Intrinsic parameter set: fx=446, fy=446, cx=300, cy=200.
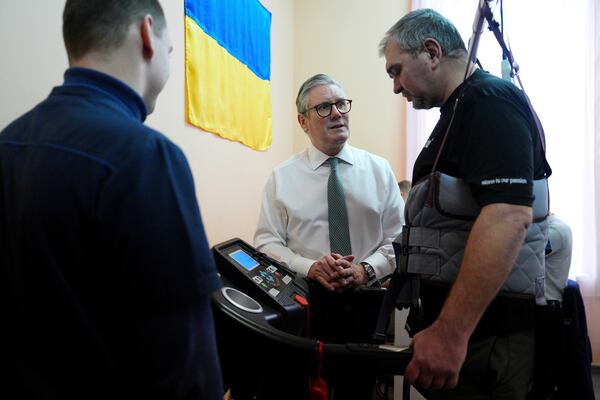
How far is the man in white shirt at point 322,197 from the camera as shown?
173cm

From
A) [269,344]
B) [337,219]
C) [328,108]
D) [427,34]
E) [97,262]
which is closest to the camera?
[97,262]

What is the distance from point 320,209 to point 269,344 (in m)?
0.87

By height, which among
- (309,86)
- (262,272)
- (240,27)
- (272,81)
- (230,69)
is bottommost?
(262,272)

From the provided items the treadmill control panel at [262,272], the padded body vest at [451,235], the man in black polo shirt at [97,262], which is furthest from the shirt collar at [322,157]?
the man in black polo shirt at [97,262]

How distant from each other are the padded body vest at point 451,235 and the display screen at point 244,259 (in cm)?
40

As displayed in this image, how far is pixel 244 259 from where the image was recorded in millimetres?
1197

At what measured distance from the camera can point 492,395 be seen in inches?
41.1

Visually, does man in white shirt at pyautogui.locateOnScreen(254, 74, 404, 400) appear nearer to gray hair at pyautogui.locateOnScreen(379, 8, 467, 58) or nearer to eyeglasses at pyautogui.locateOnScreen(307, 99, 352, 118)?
eyeglasses at pyautogui.locateOnScreen(307, 99, 352, 118)

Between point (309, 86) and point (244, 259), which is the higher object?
point (309, 86)

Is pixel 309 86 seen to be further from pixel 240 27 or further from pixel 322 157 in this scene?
pixel 240 27

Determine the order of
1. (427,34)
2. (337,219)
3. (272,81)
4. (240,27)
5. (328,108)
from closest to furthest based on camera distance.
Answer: (427,34) < (337,219) < (328,108) < (240,27) < (272,81)

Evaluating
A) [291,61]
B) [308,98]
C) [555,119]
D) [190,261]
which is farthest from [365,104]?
[190,261]

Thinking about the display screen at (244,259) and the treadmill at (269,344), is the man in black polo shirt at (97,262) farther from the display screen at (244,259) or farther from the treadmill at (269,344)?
the display screen at (244,259)

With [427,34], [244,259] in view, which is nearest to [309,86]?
[427,34]
